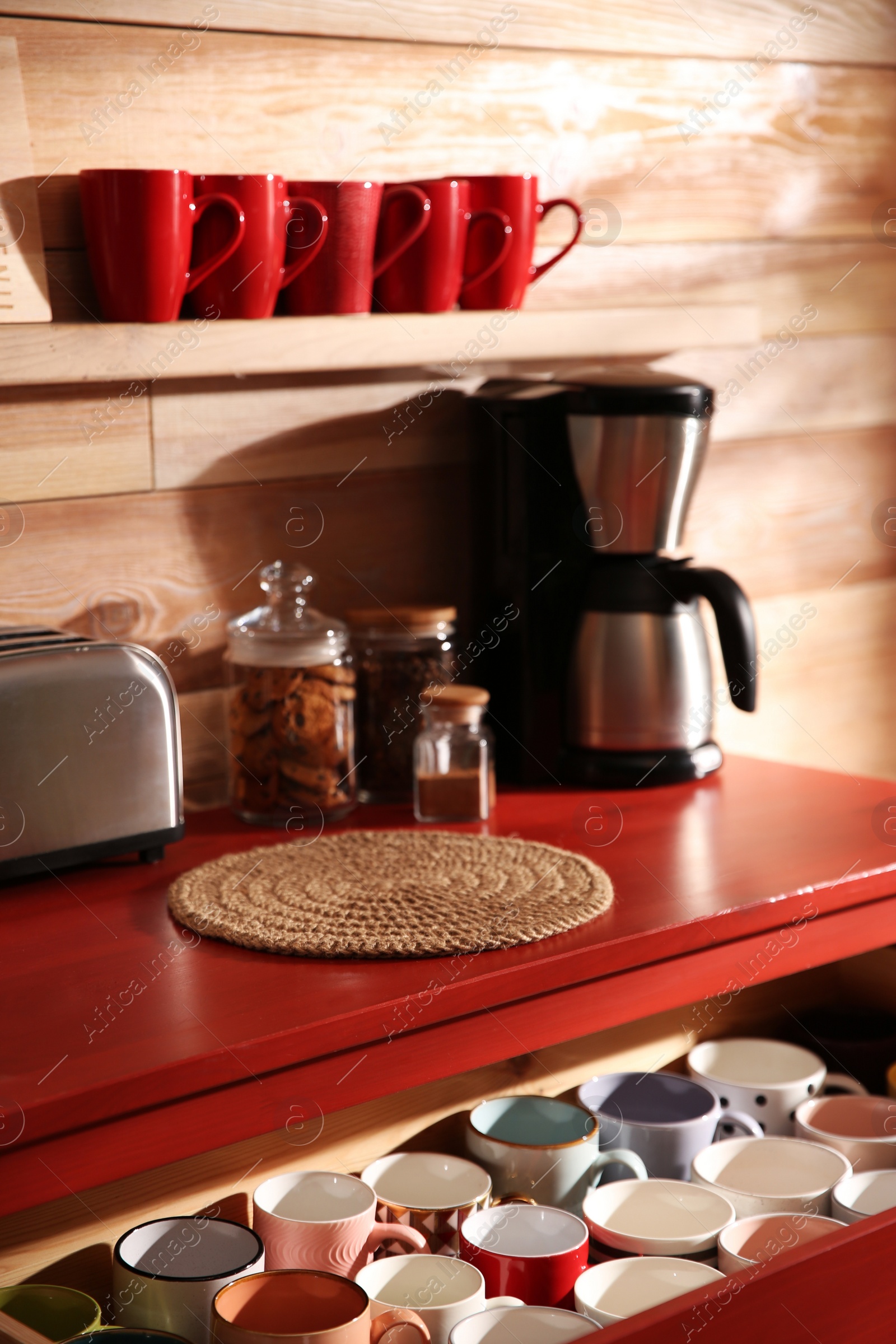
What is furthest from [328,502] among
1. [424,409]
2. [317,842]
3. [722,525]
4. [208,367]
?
[722,525]

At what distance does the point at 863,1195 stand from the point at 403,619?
24.6 inches

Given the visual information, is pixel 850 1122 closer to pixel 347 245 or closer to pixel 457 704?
pixel 457 704

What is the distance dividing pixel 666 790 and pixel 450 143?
685 millimetres

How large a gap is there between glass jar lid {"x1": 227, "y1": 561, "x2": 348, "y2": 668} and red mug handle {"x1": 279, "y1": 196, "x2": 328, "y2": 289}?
0.85 ft

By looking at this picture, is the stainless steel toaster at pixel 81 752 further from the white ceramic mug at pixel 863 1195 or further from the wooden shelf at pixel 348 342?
the white ceramic mug at pixel 863 1195

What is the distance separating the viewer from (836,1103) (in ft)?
3.99

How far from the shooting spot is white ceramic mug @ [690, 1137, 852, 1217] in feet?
3.59

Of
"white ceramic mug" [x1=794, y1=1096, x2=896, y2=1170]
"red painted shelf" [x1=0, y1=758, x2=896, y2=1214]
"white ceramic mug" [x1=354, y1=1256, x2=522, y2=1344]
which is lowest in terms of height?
"white ceramic mug" [x1=794, y1=1096, x2=896, y2=1170]

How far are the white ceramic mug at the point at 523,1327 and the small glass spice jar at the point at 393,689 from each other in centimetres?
54

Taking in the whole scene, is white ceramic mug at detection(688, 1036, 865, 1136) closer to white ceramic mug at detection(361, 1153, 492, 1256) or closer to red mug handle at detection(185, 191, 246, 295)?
white ceramic mug at detection(361, 1153, 492, 1256)

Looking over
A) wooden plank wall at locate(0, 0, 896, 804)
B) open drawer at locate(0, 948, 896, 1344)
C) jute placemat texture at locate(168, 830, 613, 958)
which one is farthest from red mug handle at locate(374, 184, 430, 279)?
open drawer at locate(0, 948, 896, 1344)

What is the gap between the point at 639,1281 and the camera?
0.96 metres

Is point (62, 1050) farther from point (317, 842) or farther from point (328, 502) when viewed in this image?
point (328, 502)

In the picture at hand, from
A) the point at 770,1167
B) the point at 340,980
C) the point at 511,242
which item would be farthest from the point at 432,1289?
the point at 511,242
